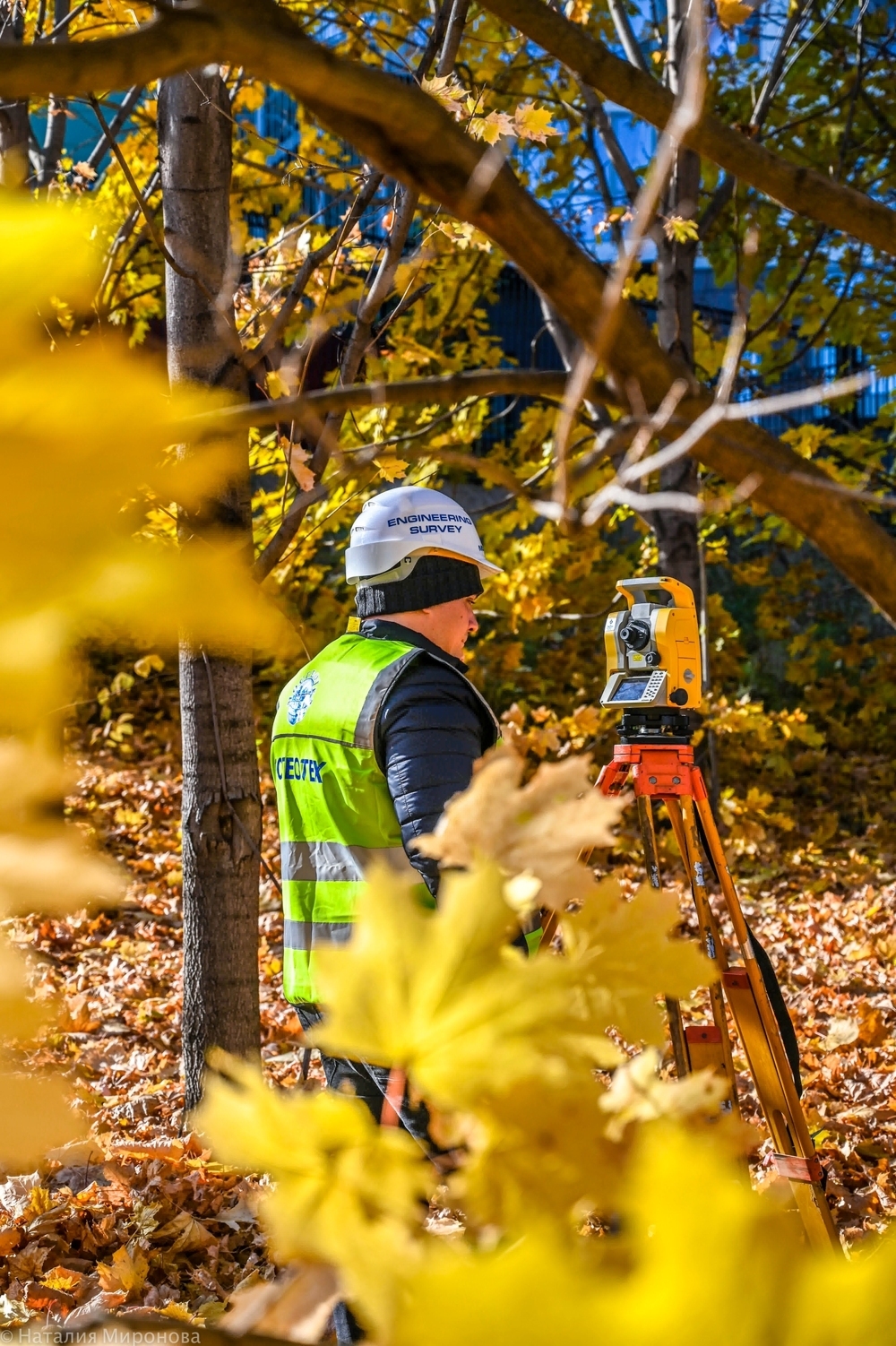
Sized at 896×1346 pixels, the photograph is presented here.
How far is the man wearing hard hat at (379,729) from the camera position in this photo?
2.09 meters

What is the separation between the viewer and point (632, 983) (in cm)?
63

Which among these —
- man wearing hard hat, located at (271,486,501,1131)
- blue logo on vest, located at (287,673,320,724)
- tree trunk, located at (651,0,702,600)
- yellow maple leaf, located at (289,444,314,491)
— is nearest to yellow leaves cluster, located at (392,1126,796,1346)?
man wearing hard hat, located at (271,486,501,1131)

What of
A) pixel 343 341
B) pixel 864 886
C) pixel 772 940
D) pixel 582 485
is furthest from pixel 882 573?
pixel 864 886

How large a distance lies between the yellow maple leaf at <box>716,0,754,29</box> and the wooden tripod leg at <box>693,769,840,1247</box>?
175 cm

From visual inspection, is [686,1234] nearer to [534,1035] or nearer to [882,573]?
[534,1035]

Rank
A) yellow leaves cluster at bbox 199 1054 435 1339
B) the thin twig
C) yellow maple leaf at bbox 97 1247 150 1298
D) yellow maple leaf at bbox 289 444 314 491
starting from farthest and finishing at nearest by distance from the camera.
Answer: yellow maple leaf at bbox 289 444 314 491
yellow maple leaf at bbox 97 1247 150 1298
the thin twig
yellow leaves cluster at bbox 199 1054 435 1339

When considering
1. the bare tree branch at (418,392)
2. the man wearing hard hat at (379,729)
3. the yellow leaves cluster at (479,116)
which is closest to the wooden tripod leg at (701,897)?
the man wearing hard hat at (379,729)

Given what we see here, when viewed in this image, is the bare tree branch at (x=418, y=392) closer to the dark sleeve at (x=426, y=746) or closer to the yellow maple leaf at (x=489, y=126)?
the dark sleeve at (x=426, y=746)

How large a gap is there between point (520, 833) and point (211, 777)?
9.89 feet

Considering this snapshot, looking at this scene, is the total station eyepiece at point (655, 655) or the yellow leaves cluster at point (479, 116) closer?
the total station eyepiece at point (655, 655)

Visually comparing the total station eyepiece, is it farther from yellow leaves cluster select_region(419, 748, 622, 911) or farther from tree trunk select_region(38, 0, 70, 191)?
tree trunk select_region(38, 0, 70, 191)

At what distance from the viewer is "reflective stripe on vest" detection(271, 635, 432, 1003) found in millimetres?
2166

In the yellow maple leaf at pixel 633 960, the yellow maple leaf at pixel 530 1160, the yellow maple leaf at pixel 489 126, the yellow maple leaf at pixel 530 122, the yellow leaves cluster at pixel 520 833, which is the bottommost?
the yellow maple leaf at pixel 530 1160

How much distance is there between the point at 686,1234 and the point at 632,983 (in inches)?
10.1
